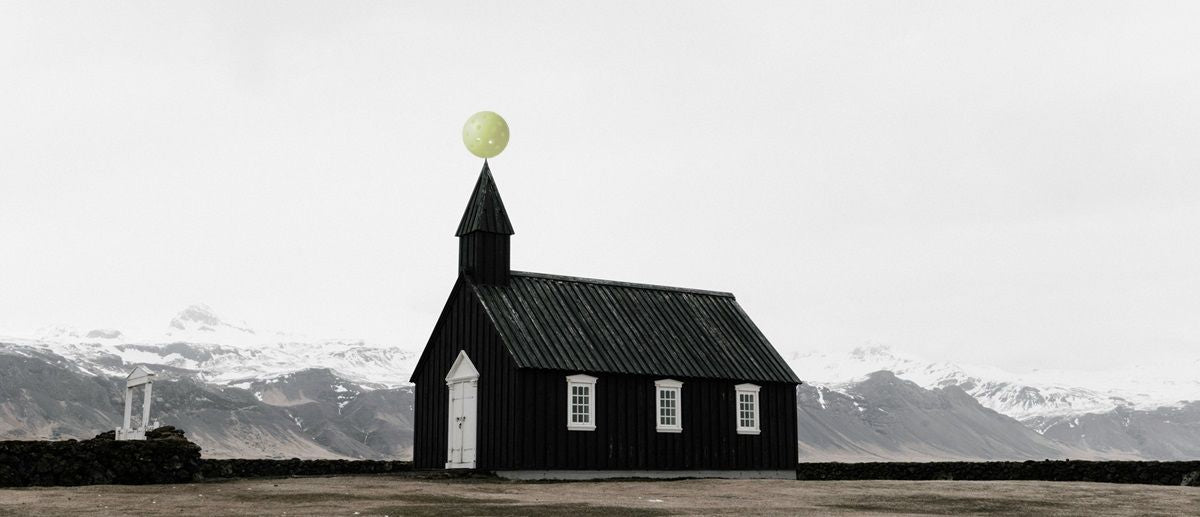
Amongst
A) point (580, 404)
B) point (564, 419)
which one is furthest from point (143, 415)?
point (580, 404)

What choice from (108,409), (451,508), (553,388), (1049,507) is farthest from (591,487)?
(108,409)

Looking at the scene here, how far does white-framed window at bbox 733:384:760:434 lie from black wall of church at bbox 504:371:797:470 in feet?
Answer: 0.75

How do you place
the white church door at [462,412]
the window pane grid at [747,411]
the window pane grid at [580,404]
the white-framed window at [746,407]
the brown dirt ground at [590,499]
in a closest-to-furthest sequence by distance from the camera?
the brown dirt ground at [590,499]
the window pane grid at [580,404]
the white church door at [462,412]
the white-framed window at [746,407]
the window pane grid at [747,411]

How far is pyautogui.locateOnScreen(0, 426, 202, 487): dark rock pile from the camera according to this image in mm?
26391

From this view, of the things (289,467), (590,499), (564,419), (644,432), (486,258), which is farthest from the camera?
(486,258)

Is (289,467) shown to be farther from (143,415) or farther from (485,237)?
(485,237)

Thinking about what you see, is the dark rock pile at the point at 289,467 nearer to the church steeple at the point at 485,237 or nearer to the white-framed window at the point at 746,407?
the church steeple at the point at 485,237

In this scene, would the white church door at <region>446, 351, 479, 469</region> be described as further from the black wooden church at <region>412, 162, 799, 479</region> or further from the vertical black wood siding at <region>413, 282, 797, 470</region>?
the vertical black wood siding at <region>413, 282, 797, 470</region>

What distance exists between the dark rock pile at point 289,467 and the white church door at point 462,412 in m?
2.42

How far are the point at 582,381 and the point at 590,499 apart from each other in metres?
10.8

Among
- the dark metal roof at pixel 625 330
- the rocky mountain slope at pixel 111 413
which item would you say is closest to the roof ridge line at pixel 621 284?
the dark metal roof at pixel 625 330

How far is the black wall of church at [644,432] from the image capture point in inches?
1307

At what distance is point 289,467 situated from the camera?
35.3m

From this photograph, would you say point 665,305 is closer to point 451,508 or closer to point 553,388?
point 553,388
